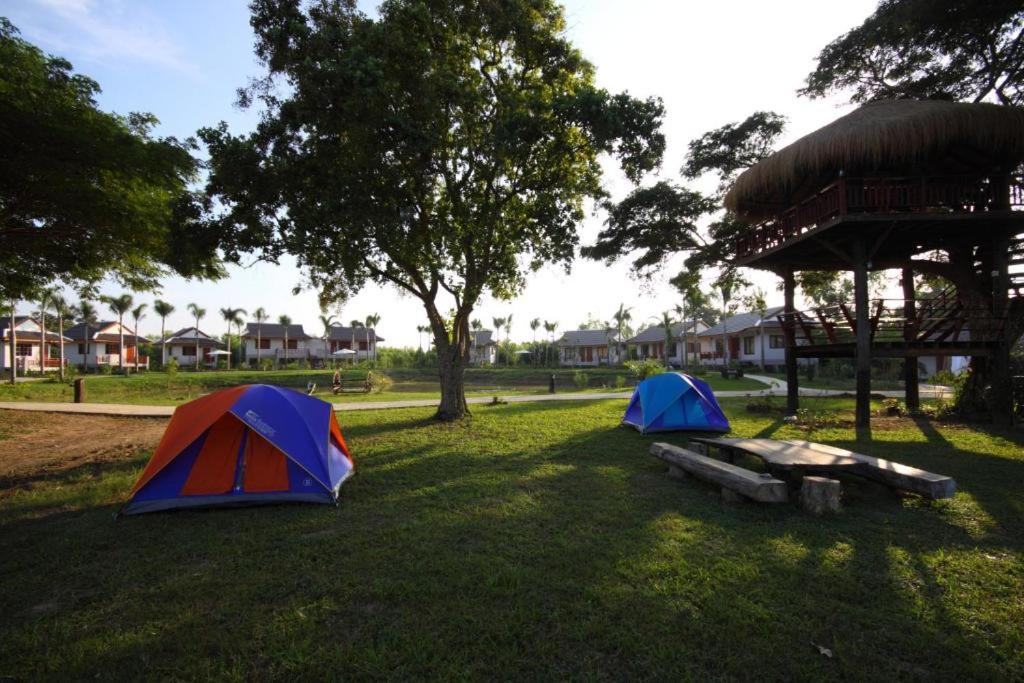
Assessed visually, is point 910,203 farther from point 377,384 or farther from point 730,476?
point 377,384

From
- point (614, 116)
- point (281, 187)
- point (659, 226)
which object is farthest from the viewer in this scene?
point (659, 226)

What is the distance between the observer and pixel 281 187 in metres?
10.7

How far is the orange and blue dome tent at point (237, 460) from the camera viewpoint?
18.5 ft

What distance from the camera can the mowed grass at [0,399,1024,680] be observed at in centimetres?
282

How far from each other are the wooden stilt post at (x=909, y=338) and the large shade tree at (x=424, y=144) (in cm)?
696

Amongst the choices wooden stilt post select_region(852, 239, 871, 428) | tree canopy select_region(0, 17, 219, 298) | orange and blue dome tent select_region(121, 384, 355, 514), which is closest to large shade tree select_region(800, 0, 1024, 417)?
wooden stilt post select_region(852, 239, 871, 428)

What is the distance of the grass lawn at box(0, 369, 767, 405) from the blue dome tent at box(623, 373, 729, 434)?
13169 millimetres

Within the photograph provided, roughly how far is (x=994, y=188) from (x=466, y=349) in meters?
12.8

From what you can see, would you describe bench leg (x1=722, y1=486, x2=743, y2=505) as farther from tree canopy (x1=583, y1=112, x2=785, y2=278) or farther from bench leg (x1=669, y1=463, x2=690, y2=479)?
tree canopy (x1=583, y1=112, x2=785, y2=278)

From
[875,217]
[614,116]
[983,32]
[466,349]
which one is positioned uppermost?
[983,32]

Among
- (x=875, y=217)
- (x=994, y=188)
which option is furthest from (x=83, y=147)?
(x=994, y=188)

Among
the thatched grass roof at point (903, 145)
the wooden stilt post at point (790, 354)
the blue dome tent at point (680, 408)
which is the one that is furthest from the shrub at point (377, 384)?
the thatched grass roof at point (903, 145)

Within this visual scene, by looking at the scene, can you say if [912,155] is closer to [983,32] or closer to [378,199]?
[983,32]

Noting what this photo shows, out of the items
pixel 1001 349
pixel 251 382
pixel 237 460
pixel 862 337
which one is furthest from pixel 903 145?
pixel 251 382
